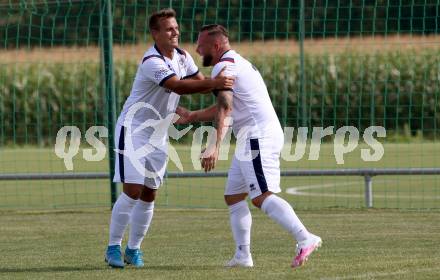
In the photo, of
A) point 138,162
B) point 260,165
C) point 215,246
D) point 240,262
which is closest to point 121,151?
point 138,162

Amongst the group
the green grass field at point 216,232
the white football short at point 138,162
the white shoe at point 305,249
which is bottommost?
the green grass field at point 216,232

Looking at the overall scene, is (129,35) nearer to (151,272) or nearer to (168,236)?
(168,236)

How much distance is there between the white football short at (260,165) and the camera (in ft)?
31.4

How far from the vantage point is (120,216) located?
10133 mm

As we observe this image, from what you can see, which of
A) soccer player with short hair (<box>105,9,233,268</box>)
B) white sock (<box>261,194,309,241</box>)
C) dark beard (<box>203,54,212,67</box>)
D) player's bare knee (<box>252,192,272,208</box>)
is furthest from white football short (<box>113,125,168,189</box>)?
white sock (<box>261,194,309,241</box>)

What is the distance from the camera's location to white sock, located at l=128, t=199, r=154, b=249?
10.3m

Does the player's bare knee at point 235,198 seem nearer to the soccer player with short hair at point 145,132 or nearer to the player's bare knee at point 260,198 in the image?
the player's bare knee at point 260,198

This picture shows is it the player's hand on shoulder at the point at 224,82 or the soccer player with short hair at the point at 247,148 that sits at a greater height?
the player's hand on shoulder at the point at 224,82

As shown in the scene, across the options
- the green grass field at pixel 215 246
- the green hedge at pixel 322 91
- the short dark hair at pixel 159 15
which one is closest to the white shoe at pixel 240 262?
the green grass field at pixel 215 246

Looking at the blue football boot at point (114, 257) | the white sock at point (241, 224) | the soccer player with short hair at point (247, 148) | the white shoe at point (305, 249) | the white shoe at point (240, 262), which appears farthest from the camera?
the blue football boot at point (114, 257)

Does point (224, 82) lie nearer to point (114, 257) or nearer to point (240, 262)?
point (240, 262)

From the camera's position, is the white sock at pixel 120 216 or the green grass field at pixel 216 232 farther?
the white sock at pixel 120 216

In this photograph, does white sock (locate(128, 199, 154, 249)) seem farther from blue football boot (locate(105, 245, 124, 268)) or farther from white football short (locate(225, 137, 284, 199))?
white football short (locate(225, 137, 284, 199))

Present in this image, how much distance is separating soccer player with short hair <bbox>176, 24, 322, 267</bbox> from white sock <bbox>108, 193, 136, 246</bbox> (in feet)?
2.84
